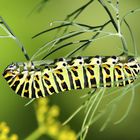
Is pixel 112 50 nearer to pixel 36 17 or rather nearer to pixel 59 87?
pixel 36 17

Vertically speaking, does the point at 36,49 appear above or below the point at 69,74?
below

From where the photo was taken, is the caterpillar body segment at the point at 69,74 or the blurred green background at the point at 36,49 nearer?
the caterpillar body segment at the point at 69,74

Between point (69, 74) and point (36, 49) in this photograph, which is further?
point (36, 49)

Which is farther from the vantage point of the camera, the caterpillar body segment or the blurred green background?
the blurred green background

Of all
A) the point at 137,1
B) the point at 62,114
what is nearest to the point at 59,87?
the point at 62,114
